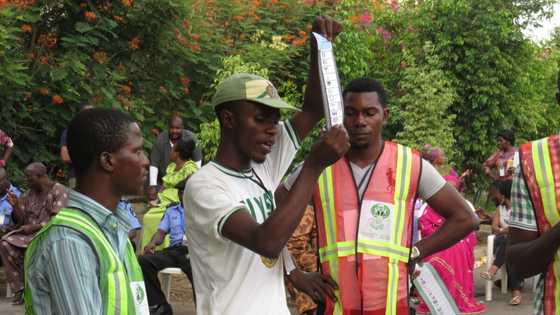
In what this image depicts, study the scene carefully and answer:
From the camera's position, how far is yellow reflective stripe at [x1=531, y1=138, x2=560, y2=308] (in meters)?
3.47

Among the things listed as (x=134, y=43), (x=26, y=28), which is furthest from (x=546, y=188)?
(x=134, y=43)

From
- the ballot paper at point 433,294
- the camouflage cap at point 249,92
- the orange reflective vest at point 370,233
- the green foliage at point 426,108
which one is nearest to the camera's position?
the camouflage cap at point 249,92

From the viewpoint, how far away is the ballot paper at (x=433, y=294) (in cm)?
500

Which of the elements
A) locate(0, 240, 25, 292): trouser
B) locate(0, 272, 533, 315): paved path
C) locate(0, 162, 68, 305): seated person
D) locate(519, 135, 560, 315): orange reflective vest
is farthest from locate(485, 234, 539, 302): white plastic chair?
locate(519, 135, 560, 315): orange reflective vest

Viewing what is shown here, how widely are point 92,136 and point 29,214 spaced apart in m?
8.07

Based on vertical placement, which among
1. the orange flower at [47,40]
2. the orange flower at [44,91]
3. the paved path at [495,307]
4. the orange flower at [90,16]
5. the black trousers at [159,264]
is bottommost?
the paved path at [495,307]

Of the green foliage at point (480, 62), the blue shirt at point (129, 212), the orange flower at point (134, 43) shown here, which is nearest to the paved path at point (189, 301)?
the blue shirt at point (129, 212)

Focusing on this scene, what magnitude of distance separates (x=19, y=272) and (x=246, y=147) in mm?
7614

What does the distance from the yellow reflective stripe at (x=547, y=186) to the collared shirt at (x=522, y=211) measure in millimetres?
57

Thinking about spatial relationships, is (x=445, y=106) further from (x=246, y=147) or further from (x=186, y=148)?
(x=246, y=147)

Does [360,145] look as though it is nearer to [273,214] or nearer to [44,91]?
[273,214]

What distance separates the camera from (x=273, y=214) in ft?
10.4

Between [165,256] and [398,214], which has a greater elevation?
[398,214]

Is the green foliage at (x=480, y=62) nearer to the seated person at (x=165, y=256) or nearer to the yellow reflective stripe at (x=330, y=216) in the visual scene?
the seated person at (x=165, y=256)
